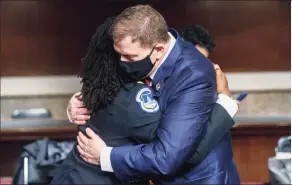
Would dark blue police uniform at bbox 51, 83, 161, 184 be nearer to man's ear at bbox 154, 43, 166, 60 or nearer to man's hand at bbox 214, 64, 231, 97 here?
man's ear at bbox 154, 43, 166, 60

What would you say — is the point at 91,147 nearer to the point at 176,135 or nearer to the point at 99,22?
the point at 176,135

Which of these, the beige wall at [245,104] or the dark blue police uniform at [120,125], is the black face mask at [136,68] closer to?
the dark blue police uniform at [120,125]

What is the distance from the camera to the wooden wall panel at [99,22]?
2.78 m

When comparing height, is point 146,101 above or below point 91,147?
above

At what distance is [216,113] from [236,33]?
1253 millimetres

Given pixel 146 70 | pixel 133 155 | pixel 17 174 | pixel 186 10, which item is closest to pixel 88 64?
pixel 146 70

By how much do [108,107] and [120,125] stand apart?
0.20 feet

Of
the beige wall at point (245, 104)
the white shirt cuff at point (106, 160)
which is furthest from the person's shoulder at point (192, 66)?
the beige wall at point (245, 104)

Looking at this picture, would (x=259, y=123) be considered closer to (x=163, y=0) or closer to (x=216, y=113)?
(x=163, y=0)

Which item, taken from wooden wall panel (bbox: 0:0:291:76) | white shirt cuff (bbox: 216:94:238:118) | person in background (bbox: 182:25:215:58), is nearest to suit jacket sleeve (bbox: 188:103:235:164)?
white shirt cuff (bbox: 216:94:238:118)

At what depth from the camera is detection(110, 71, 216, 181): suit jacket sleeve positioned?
5.01 feet

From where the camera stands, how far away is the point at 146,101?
5.10ft

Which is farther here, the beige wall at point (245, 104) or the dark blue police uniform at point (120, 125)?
the beige wall at point (245, 104)

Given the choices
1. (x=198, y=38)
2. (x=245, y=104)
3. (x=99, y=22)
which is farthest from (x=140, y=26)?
(x=245, y=104)
